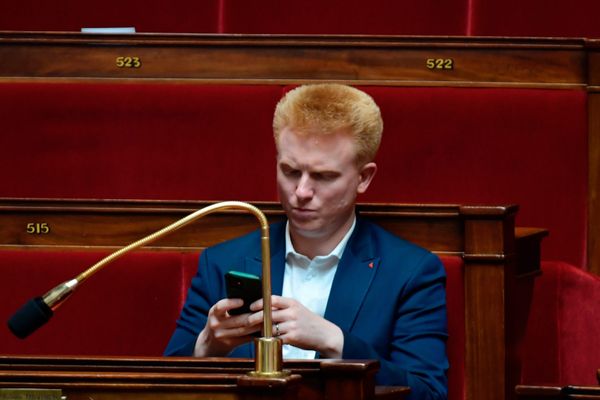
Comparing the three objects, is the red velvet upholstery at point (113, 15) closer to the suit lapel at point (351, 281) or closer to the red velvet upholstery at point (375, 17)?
the red velvet upholstery at point (375, 17)

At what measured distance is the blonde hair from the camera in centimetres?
80

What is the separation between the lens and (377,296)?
811mm

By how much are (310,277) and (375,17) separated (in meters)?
0.58

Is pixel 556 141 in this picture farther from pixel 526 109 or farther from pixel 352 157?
pixel 352 157

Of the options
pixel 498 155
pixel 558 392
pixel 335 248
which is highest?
pixel 498 155

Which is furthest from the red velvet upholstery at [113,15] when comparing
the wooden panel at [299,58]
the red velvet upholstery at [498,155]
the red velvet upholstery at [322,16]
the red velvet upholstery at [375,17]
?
the red velvet upholstery at [498,155]

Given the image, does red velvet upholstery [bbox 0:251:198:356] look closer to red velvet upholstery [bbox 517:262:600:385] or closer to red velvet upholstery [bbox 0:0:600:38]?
red velvet upholstery [bbox 517:262:600:385]

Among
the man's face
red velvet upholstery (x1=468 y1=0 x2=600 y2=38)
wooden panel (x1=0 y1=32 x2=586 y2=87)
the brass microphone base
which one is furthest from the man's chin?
red velvet upholstery (x1=468 y1=0 x2=600 y2=38)

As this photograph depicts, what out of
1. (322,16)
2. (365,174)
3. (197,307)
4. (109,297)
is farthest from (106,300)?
(322,16)

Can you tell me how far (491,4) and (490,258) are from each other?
0.54 m

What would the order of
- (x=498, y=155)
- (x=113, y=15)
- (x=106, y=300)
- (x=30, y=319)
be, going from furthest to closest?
1. (x=113, y=15)
2. (x=498, y=155)
3. (x=106, y=300)
4. (x=30, y=319)

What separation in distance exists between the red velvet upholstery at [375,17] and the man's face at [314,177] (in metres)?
0.56

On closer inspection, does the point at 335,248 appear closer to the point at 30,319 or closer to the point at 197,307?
the point at 197,307

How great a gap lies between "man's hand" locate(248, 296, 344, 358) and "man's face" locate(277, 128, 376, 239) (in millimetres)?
94
